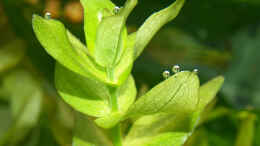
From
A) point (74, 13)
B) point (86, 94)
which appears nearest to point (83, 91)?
point (86, 94)

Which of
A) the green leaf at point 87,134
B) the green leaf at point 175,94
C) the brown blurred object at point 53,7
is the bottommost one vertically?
the brown blurred object at point 53,7

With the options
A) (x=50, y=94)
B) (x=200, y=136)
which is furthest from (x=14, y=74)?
(x=200, y=136)

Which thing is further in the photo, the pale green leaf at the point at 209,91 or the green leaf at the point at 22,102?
the green leaf at the point at 22,102

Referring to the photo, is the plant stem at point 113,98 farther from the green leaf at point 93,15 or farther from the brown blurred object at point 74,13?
the brown blurred object at point 74,13

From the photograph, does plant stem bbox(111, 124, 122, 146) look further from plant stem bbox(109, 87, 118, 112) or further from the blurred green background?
the blurred green background

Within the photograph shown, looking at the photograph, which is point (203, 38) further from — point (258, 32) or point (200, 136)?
point (200, 136)

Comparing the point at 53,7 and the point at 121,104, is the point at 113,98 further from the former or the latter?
the point at 53,7

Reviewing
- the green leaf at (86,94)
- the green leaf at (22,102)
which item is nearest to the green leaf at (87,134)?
the green leaf at (86,94)

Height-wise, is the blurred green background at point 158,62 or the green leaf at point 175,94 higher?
the green leaf at point 175,94
